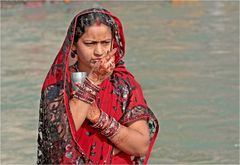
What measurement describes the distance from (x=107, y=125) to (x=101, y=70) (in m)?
0.25

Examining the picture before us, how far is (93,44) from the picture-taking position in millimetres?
3049

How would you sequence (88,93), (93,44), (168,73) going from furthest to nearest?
(168,73)
(93,44)
(88,93)

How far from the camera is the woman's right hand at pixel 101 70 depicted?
2.94m

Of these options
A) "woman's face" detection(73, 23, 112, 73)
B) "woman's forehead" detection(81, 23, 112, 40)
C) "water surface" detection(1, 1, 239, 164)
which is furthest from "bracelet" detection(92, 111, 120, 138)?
"water surface" detection(1, 1, 239, 164)

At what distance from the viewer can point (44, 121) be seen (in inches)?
119

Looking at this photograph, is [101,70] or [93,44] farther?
[93,44]

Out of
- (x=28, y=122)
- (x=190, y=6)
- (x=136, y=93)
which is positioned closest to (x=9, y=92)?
(x=28, y=122)

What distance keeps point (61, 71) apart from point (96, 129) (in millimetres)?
313

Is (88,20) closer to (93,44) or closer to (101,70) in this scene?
(93,44)

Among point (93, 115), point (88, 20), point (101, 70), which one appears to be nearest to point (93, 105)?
point (93, 115)

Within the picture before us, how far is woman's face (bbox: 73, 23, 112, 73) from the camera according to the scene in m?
3.03

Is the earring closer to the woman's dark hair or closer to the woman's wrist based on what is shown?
the woman's dark hair

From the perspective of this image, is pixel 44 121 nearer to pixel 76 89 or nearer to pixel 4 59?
pixel 76 89

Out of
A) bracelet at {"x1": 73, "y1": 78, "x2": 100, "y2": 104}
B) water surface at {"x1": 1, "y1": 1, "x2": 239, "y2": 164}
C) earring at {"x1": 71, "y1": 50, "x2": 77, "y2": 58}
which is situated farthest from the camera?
water surface at {"x1": 1, "y1": 1, "x2": 239, "y2": 164}
